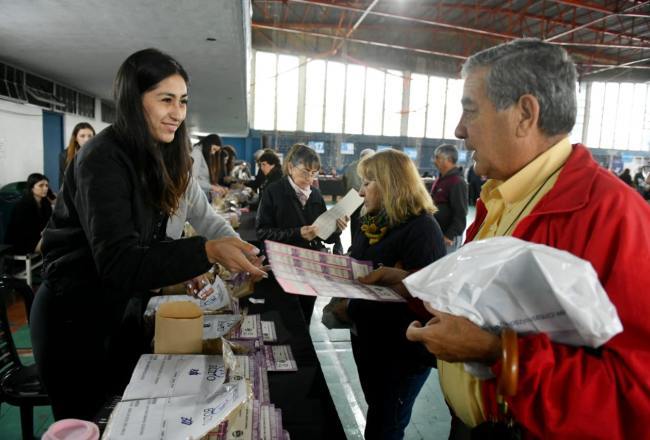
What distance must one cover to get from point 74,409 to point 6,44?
478 cm

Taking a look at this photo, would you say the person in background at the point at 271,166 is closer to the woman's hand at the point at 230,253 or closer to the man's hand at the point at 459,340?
the woman's hand at the point at 230,253

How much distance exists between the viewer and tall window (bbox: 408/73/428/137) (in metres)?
20.0

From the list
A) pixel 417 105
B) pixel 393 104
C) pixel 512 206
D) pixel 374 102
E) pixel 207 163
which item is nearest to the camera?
pixel 512 206

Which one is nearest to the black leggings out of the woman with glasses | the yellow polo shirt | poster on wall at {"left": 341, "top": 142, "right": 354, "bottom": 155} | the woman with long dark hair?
the woman with long dark hair

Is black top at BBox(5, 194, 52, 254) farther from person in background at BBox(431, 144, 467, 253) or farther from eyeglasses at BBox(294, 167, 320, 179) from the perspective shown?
person in background at BBox(431, 144, 467, 253)

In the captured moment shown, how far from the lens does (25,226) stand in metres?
4.60

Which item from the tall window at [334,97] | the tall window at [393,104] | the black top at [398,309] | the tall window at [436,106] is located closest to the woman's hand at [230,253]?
the black top at [398,309]

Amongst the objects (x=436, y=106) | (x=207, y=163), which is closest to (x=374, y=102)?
(x=436, y=106)

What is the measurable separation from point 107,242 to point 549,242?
1.05 meters

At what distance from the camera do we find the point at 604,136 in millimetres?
21609

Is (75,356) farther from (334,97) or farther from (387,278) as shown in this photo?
(334,97)

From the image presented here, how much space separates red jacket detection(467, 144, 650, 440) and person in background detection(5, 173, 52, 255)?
5.04m

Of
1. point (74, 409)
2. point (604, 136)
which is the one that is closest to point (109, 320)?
point (74, 409)

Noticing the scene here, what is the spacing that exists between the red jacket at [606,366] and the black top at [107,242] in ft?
2.78
